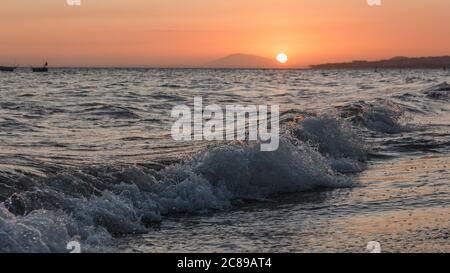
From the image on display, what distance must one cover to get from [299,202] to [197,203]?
1776 millimetres

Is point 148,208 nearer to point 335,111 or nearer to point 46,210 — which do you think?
point 46,210

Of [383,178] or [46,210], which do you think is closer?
[46,210]

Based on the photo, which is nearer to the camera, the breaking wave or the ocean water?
the breaking wave

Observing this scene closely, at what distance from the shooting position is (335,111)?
2533 cm

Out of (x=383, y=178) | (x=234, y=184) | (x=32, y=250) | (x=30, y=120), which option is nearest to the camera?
(x=32, y=250)

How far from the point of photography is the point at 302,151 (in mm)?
13922

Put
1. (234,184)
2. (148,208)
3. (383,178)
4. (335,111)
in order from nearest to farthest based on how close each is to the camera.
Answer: (148,208) → (234,184) → (383,178) → (335,111)

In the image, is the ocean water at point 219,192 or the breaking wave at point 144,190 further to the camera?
the ocean water at point 219,192

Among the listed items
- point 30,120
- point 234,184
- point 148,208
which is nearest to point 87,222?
point 148,208

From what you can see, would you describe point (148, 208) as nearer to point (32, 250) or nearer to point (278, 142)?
point (32, 250)

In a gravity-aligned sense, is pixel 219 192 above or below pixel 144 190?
below

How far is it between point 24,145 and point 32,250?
26.3 feet

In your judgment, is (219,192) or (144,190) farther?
(219,192)

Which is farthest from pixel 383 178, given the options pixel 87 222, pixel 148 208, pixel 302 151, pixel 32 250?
pixel 32 250
